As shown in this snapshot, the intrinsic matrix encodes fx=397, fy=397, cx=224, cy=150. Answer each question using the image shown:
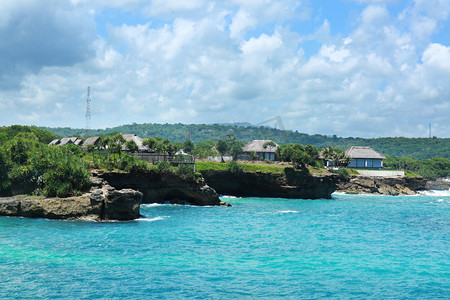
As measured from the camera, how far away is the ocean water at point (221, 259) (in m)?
21.5

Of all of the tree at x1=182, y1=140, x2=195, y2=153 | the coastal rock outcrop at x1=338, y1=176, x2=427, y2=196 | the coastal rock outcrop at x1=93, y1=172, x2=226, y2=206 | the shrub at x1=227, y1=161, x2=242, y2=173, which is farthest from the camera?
the tree at x1=182, y1=140, x2=195, y2=153

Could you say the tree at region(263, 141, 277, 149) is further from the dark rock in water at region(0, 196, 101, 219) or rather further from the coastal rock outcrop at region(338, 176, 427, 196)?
the dark rock in water at region(0, 196, 101, 219)

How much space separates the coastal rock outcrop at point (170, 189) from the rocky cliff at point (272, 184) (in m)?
11.9

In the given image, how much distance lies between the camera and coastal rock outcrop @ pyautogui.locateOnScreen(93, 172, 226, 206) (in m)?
61.2

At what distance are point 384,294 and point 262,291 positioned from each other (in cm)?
671

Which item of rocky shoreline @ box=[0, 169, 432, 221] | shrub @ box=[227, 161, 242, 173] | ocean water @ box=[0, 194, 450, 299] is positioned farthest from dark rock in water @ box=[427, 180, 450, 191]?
ocean water @ box=[0, 194, 450, 299]

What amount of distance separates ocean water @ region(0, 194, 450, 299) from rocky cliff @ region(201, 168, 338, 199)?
31553mm

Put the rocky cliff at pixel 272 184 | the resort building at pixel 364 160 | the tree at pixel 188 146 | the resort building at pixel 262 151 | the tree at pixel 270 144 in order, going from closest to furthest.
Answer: the rocky cliff at pixel 272 184, the resort building at pixel 262 151, the tree at pixel 270 144, the tree at pixel 188 146, the resort building at pixel 364 160

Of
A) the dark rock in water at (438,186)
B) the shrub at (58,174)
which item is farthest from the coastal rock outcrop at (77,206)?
the dark rock in water at (438,186)

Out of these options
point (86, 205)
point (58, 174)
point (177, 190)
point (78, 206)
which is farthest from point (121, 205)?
point (177, 190)

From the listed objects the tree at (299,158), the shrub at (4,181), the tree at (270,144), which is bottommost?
the shrub at (4,181)

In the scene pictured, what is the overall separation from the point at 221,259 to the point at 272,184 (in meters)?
52.4

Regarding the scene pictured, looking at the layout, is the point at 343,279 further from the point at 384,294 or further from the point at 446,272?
the point at 446,272

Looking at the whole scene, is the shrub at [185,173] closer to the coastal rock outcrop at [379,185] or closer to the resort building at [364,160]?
the coastal rock outcrop at [379,185]
